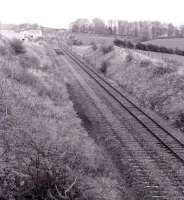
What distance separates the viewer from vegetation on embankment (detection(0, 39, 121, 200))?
8.22 metres

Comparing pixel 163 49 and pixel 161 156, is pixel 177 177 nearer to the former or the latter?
pixel 161 156

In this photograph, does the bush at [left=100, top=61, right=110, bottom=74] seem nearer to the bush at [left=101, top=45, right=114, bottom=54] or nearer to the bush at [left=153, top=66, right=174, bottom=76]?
the bush at [left=101, top=45, right=114, bottom=54]

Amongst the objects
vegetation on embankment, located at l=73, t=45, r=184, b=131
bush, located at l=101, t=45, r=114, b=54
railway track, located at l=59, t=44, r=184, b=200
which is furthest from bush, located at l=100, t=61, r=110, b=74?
railway track, located at l=59, t=44, r=184, b=200

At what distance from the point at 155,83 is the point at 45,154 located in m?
17.0

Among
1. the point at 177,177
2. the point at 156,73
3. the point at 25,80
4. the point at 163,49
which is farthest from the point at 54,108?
the point at 163,49

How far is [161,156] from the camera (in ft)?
42.8

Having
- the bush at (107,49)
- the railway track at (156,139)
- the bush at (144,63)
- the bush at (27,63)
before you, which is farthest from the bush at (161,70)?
the bush at (107,49)

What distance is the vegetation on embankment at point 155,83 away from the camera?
20.1 m

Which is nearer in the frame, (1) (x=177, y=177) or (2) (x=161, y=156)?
(1) (x=177, y=177)

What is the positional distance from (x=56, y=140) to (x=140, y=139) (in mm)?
4561

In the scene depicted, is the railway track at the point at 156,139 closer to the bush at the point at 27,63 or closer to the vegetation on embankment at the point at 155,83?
the vegetation on embankment at the point at 155,83

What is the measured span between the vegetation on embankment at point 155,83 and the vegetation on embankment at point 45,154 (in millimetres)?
6518

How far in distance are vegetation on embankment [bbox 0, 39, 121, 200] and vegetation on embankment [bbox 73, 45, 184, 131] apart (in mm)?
6518

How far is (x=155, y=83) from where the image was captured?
1006 inches
